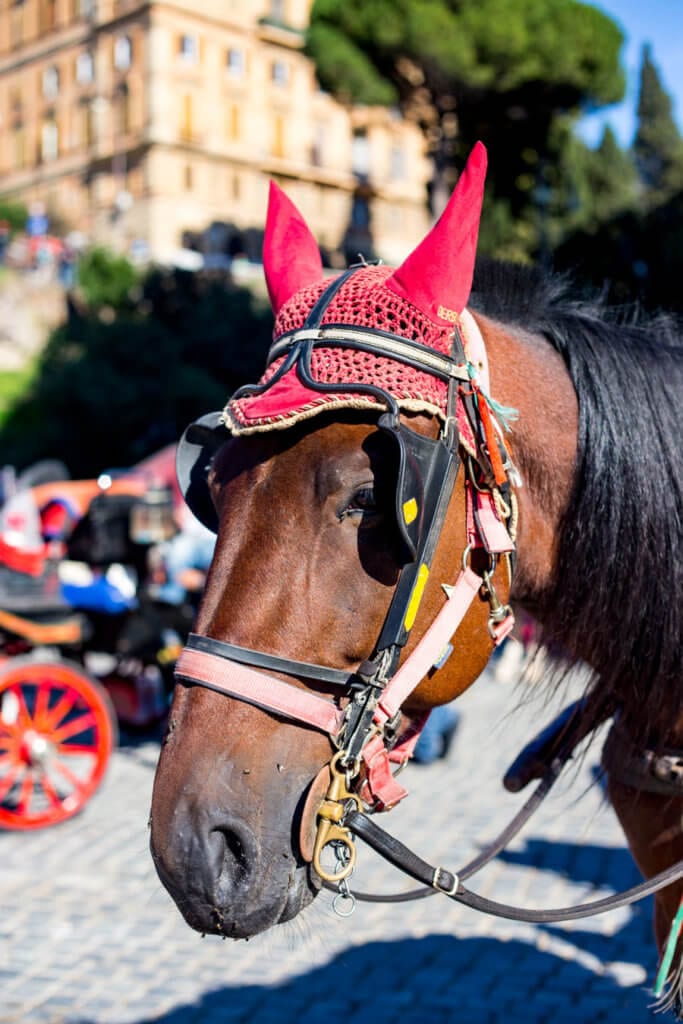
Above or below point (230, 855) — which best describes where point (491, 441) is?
above

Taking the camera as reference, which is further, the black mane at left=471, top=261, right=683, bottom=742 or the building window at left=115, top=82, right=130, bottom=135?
the building window at left=115, top=82, right=130, bottom=135

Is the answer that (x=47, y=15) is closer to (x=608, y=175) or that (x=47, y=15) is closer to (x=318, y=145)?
(x=318, y=145)

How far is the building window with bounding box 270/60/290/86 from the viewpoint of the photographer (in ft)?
142

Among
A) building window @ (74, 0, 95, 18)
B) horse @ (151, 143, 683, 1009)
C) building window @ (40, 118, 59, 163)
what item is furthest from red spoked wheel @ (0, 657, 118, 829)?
building window @ (40, 118, 59, 163)

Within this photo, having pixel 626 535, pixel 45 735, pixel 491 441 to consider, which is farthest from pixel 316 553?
pixel 45 735

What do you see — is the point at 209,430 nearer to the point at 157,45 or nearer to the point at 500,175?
the point at 500,175

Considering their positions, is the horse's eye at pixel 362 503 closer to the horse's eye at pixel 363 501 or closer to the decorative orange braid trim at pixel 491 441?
the horse's eye at pixel 363 501

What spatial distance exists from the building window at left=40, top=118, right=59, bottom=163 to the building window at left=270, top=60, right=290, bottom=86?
9.59 metres

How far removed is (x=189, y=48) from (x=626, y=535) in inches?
1696

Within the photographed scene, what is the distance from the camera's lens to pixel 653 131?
4759cm

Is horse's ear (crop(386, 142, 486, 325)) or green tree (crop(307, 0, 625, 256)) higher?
green tree (crop(307, 0, 625, 256))

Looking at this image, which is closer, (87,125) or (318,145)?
(87,125)

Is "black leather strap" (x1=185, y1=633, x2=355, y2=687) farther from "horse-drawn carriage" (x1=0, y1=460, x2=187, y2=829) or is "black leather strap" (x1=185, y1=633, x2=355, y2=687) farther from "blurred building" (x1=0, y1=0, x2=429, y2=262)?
"blurred building" (x1=0, y1=0, x2=429, y2=262)

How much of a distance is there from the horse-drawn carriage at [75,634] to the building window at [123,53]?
38.7 meters
